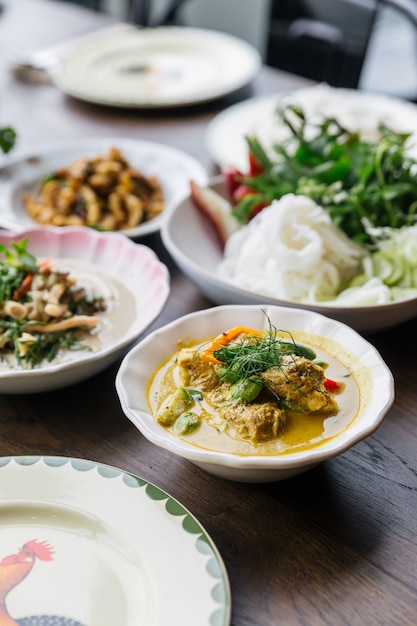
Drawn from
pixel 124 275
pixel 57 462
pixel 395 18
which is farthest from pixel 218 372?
pixel 395 18

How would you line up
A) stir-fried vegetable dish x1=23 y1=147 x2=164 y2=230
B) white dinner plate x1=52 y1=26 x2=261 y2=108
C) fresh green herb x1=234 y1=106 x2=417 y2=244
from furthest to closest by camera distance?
1. white dinner plate x1=52 y1=26 x2=261 y2=108
2. stir-fried vegetable dish x1=23 y1=147 x2=164 y2=230
3. fresh green herb x1=234 y1=106 x2=417 y2=244

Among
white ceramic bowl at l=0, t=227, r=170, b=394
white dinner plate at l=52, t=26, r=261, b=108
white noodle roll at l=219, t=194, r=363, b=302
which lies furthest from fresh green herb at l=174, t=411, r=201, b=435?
white dinner plate at l=52, t=26, r=261, b=108

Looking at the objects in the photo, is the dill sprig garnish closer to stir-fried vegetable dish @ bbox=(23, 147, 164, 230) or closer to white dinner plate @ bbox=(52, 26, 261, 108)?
stir-fried vegetable dish @ bbox=(23, 147, 164, 230)

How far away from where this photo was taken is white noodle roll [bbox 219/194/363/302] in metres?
1.79

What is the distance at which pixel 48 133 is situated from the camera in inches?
111

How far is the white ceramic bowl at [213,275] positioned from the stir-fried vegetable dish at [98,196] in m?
0.22

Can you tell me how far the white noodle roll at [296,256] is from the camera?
179 centimetres

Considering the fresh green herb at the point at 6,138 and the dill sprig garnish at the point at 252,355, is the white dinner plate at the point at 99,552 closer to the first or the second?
the dill sprig garnish at the point at 252,355

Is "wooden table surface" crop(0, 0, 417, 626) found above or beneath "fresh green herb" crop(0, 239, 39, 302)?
beneath

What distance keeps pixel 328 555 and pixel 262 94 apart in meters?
2.38

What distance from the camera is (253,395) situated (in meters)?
1.26

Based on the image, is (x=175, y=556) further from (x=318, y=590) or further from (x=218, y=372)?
(x=218, y=372)

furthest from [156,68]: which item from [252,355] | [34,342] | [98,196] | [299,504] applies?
[299,504]

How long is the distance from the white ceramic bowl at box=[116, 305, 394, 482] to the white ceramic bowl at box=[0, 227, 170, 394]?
11 cm
